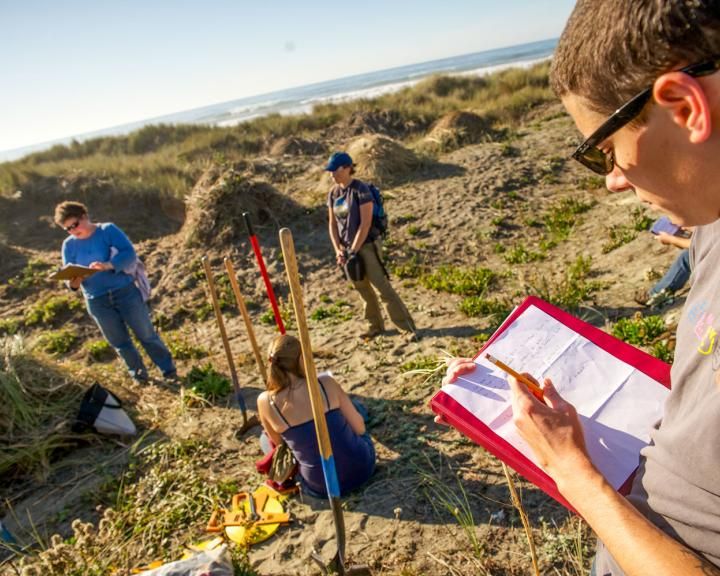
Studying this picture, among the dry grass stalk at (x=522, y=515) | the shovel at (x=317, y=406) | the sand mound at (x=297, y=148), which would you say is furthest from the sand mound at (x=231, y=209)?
the dry grass stalk at (x=522, y=515)

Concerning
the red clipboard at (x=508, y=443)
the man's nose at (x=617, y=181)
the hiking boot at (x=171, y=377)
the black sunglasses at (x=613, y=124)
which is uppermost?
the black sunglasses at (x=613, y=124)

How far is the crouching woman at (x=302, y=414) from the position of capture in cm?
337

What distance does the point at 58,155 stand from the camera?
27062 mm

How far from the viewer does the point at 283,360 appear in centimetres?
338

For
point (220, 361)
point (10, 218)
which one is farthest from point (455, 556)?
point (10, 218)

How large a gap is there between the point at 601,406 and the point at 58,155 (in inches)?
1271

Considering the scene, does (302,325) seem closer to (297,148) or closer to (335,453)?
(335,453)

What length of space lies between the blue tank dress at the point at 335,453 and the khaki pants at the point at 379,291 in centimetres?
244

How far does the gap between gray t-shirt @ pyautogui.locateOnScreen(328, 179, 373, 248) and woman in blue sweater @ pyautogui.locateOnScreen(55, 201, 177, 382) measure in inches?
97.5

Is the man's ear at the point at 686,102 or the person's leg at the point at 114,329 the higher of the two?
the man's ear at the point at 686,102

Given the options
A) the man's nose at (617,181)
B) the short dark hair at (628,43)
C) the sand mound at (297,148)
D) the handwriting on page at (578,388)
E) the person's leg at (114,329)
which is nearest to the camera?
the short dark hair at (628,43)

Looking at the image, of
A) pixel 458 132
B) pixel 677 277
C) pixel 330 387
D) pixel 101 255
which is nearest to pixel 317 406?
pixel 330 387

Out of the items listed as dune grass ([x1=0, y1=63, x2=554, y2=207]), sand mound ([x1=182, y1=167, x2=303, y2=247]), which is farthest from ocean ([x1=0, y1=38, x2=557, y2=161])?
sand mound ([x1=182, y1=167, x2=303, y2=247])

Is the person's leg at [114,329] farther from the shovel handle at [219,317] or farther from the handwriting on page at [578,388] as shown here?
the handwriting on page at [578,388]
